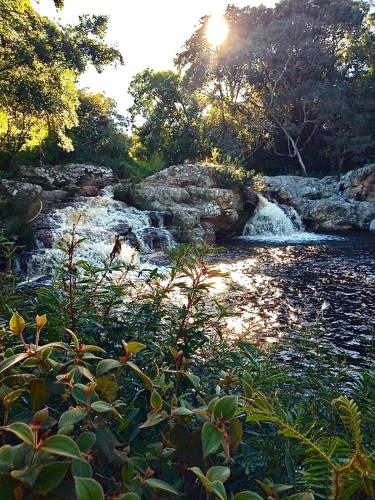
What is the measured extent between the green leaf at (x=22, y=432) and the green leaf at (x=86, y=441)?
0.45 ft

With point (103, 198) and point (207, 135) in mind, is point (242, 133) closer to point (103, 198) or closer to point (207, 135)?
point (207, 135)

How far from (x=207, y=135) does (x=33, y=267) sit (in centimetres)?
2245

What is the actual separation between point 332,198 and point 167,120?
16959 mm

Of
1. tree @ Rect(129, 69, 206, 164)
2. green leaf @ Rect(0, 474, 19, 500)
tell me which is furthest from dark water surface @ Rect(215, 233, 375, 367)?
tree @ Rect(129, 69, 206, 164)

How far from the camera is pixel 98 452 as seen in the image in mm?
1049

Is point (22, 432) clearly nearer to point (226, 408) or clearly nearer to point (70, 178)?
point (226, 408)

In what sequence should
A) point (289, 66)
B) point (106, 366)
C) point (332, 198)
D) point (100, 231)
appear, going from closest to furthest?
1. point (106, 366)
2. point (100, 231)
3. point (332, 198)
4. point (289, 66)

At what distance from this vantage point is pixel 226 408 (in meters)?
0.96

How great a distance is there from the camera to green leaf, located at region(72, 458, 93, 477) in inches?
31.1

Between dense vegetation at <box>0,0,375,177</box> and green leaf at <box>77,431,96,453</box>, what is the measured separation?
22.3 m

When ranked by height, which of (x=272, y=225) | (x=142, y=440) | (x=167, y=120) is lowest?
(x=142, y=440)

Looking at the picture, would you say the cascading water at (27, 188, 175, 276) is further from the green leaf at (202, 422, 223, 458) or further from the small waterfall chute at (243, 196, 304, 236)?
the green leaf at (202, 422, 223, 458)

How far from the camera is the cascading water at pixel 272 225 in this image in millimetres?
19406

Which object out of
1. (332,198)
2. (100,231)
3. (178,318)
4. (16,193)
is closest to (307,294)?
(100,231)
